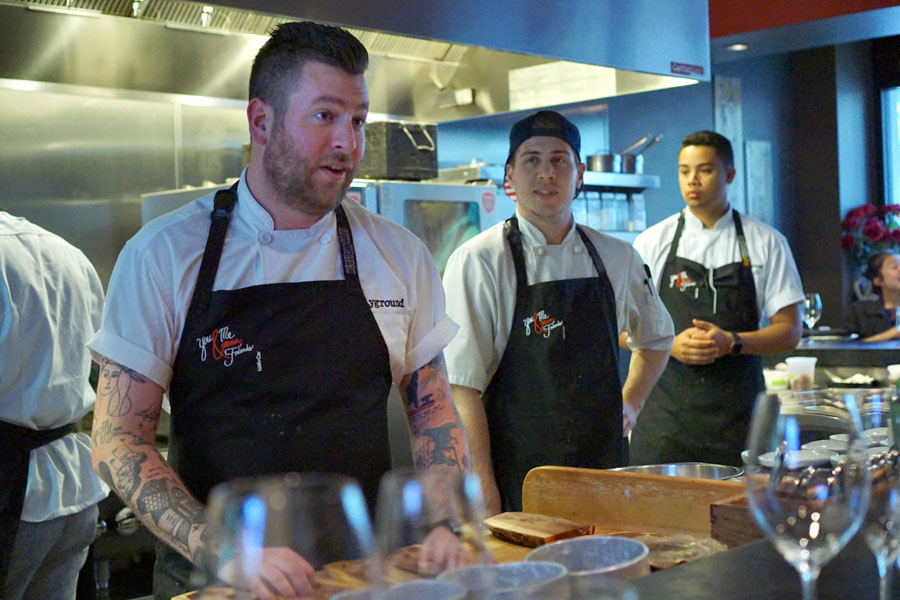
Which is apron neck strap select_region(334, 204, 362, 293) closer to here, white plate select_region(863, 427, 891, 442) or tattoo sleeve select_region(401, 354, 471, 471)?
tattoo sleeve select_region(401, 354, 471, 471)

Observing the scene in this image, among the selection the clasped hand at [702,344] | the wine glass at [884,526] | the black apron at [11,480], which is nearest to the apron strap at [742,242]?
the clasped hand at [702,344]

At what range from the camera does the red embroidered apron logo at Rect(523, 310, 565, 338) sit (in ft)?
8.48

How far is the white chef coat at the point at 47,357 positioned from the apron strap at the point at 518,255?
122 cm

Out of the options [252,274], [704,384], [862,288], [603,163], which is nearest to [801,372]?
[704,384]

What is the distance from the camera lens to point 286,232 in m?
1.73

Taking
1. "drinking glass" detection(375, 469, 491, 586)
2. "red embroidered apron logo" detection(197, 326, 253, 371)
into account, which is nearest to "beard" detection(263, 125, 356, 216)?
"red embroidered apron logo" detection(197, 326, 253, 371)

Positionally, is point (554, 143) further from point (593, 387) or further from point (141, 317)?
point (141, 317)

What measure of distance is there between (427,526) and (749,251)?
324 cm

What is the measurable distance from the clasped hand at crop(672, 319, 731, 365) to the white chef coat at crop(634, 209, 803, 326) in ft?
1.00

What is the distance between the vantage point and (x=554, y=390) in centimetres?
256

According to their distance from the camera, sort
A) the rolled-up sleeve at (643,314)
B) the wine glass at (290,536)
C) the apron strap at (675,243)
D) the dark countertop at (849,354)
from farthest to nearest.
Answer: the dark countertop at (849,354)
the apron strap at (675,243)
the rolled-up sleeve at (643,314)
the wine glass at (290,536)

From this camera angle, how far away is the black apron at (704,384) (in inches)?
140

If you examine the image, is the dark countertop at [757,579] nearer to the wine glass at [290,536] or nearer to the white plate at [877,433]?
the wine glass at [290,536]

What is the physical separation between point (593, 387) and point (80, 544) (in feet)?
5.02
